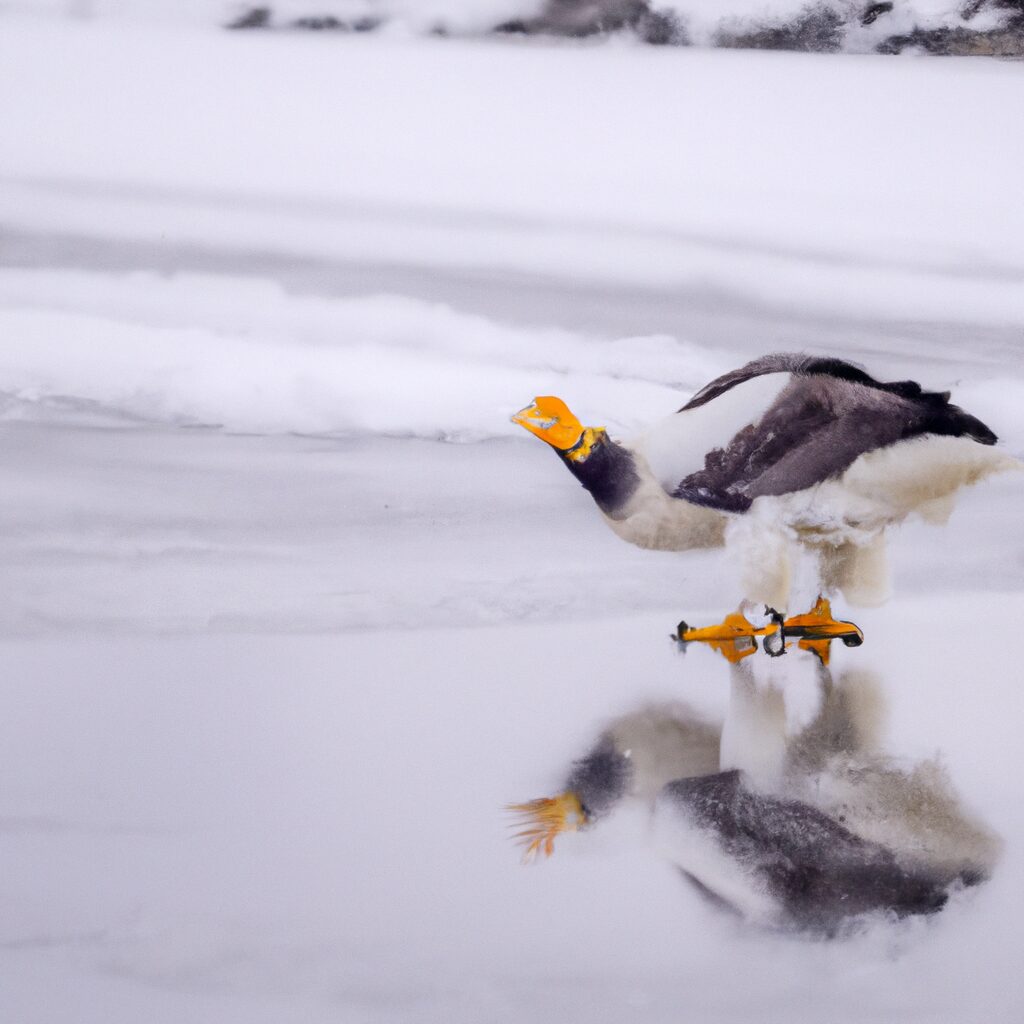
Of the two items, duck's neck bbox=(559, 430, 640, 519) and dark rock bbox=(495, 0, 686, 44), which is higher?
dark rock bbox=(495, 0, 686, 44)

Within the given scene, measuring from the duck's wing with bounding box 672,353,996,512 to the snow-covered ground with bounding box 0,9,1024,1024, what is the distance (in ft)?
0.09

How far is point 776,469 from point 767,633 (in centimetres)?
16

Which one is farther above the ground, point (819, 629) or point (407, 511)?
point (407, 511)

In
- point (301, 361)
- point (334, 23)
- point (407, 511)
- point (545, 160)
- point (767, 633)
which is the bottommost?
point (767, 633)

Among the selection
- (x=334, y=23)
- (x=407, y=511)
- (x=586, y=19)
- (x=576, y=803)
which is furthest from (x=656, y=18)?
(x=576, y=803)

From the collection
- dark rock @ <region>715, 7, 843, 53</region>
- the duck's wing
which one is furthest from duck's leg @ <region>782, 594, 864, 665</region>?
dark rock @ <region>715, 7, 843, 53</region>

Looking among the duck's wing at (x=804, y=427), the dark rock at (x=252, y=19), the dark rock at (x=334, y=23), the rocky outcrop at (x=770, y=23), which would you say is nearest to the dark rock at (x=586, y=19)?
the rocky outcrop at (x=770, y=23)

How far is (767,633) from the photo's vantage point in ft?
3.26

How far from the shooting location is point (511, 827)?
0.96 meters

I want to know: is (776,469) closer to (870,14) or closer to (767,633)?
(767,633)

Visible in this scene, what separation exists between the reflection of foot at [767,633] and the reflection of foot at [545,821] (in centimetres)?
19

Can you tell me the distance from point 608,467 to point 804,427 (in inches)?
7.7

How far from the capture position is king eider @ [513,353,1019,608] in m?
0.97

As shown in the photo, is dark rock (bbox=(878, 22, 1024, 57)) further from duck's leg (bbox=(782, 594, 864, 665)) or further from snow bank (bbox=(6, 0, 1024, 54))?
duck's leg (bbox=(782, 594, 864, 665))
